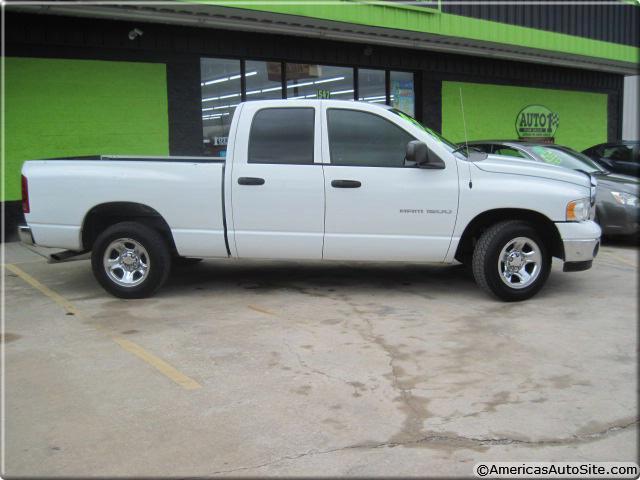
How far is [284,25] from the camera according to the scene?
1176 cm

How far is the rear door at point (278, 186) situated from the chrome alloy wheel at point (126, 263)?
3.28 ft

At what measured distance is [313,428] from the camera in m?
3.70

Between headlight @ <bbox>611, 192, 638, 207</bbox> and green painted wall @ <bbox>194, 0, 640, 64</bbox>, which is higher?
green painted wall @ <bbox>194, 0, 640, 64</bbox>

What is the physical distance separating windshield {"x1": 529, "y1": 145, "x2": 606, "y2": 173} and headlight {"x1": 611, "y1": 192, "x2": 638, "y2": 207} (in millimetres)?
813

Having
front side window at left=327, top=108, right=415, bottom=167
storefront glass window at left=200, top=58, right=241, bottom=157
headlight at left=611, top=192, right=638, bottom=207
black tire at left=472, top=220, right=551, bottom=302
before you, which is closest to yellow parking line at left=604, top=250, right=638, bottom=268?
headlight at left=611, top=192, right=638, bottom=207

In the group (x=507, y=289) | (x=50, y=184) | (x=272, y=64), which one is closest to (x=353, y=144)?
(x=507, y=289)

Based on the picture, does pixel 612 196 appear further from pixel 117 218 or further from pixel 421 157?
pixel 117 218

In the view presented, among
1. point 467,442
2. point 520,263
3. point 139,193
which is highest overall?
point 139,193

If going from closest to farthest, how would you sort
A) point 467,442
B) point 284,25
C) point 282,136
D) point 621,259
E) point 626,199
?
point 467,442
point 282,136
point 621,259
point 626,199
point 284,25

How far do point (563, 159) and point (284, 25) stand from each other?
217 inches

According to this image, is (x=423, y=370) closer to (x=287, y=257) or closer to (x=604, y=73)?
(x=287, y=257)

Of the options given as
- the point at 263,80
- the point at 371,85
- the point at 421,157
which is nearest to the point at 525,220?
the point at 421,157

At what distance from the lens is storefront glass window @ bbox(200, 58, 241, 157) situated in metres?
12.4

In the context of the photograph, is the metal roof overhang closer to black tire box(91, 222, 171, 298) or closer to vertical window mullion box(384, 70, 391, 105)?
vertical window mullion box(384, 70, 391, 105)
